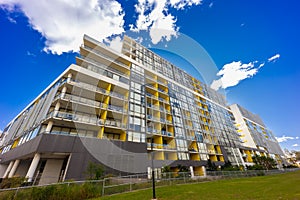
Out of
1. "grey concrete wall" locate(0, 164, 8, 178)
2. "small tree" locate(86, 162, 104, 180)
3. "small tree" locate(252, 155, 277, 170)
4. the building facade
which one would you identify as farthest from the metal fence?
"small tree" locate(252, 155, 277, 170)

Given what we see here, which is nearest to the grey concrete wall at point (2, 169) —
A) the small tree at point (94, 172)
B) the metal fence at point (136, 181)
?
the small tree at point (94, 172)

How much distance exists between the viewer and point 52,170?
1706 cm

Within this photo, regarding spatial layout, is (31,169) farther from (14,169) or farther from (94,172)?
(14,169)

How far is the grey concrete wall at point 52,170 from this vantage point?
53.1 feet

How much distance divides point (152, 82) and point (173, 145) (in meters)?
14.7

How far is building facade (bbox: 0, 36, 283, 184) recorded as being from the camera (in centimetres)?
1595

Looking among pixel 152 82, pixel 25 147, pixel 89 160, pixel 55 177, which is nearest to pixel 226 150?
pixel 152 82

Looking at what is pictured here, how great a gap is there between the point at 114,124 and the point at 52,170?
367 inches

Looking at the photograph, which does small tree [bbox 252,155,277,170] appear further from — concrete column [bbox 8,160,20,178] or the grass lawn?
concrete column [bbox 8,160,20,178]

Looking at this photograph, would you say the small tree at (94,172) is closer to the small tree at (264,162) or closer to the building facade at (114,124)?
the building facade at (114,124)

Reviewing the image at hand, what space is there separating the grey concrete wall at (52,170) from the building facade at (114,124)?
0.11 m

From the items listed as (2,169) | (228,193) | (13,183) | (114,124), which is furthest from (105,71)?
(2,169)

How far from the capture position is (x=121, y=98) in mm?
23031

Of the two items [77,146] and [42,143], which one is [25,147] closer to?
[42,143]
